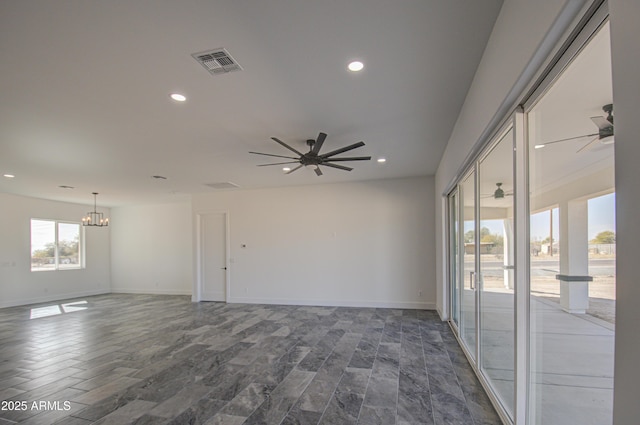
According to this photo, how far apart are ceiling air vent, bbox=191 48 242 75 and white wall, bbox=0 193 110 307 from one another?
29.6 ft

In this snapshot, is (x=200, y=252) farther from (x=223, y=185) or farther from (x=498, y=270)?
(x=498, y=270)

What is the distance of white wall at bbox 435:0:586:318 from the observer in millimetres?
1376

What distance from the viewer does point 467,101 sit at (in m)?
3.17

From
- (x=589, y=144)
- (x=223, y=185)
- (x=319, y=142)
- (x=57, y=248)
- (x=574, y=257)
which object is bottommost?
(x=57, y=248)

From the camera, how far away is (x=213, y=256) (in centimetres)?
855

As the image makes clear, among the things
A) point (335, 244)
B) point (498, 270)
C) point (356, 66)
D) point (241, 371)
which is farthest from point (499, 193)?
point (335, 244)

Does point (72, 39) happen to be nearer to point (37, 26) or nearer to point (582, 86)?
point (37, 26)

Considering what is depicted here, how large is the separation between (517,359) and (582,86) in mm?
1712

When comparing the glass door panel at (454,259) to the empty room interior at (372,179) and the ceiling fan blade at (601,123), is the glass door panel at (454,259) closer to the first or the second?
the empty room interior at (372,179)

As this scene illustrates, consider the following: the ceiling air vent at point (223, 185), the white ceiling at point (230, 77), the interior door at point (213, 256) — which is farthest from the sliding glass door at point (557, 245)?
the interior door at point (213, 256)

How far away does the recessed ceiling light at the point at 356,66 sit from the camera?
100 inches

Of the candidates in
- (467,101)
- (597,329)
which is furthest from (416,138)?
(597,329)

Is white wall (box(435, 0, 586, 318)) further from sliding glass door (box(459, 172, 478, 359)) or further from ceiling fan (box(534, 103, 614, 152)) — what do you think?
sliding glass door (box(459, 172, 478, 359))

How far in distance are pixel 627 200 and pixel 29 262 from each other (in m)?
11.7
